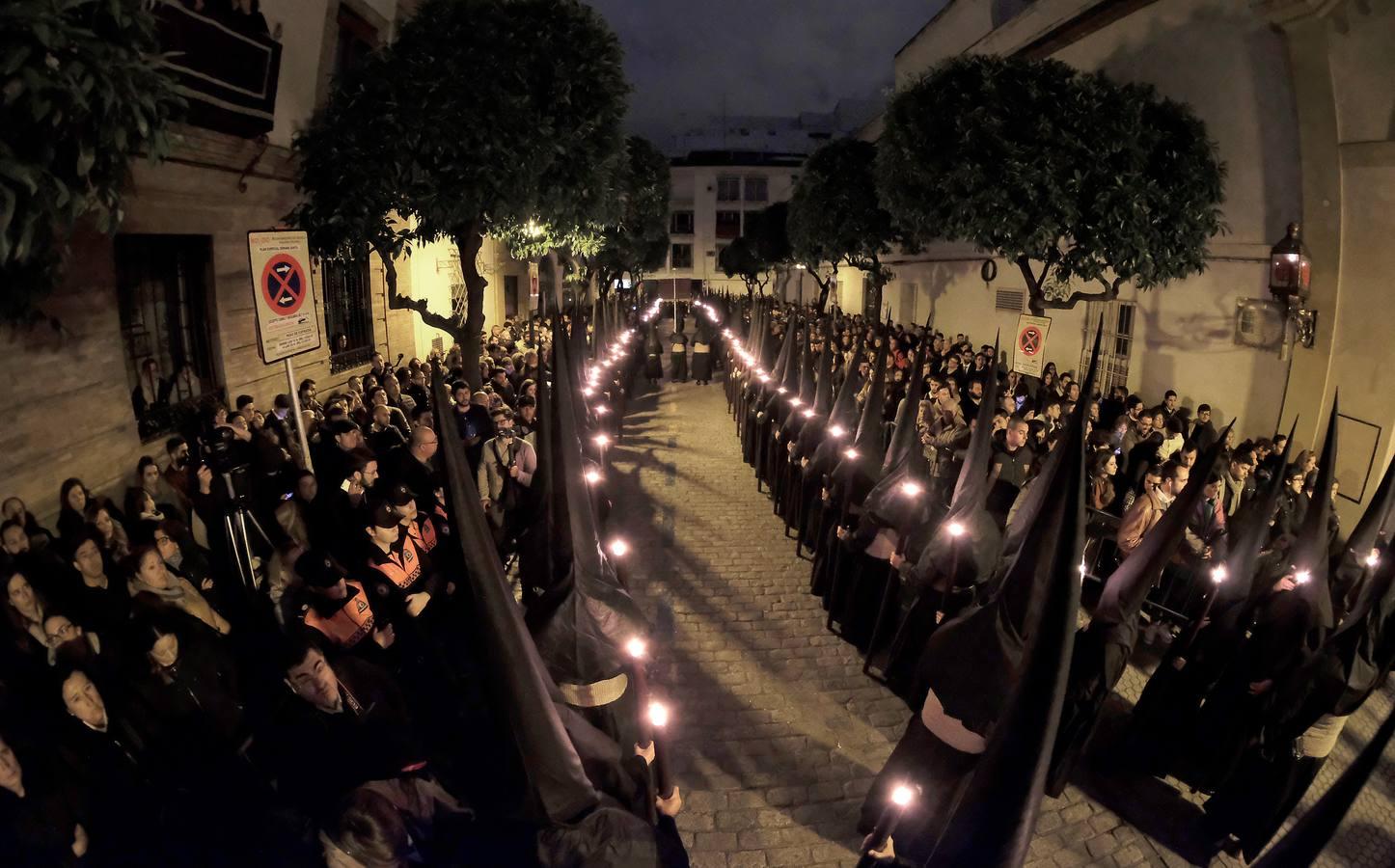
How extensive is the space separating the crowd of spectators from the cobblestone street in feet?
5.68

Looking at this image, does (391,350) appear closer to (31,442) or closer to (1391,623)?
(31,442)

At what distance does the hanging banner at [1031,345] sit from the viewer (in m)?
10.7

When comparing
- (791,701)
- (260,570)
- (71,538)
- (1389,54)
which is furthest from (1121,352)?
(71,538)

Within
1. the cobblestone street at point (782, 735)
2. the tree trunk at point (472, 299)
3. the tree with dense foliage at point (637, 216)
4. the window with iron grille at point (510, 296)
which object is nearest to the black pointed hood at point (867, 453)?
the cobblestone street at point (782, 735)

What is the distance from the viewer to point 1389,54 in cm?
904

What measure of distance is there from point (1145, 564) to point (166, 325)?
1031 cm

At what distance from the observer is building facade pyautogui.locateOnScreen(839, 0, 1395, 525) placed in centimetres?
943

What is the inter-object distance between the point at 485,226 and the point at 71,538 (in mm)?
5489

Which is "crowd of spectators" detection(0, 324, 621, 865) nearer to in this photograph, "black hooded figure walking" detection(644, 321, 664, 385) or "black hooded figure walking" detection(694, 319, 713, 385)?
"black hooded figure walking" detection(644, 321, 664, 385)

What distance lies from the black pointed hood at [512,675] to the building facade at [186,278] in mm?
4549

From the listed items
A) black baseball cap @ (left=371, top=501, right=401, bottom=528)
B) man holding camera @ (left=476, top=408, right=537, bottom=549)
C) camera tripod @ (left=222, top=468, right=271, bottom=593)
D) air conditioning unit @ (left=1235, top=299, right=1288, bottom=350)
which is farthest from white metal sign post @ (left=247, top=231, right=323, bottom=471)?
air conditioning unit @ (left=1235, top=299, right=1288, bottom=350)

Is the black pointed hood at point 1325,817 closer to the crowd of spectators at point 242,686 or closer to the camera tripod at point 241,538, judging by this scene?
the crowd of spectators at point 242,686

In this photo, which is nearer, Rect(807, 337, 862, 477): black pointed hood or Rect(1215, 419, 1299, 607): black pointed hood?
Rect(1215, 419, 1299, 607): black pointed hood

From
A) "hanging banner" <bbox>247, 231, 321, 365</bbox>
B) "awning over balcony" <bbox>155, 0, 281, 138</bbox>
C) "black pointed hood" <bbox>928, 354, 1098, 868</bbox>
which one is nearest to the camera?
"black pointed hood" <bbox>928, 354, 1098, 868</bbox>
